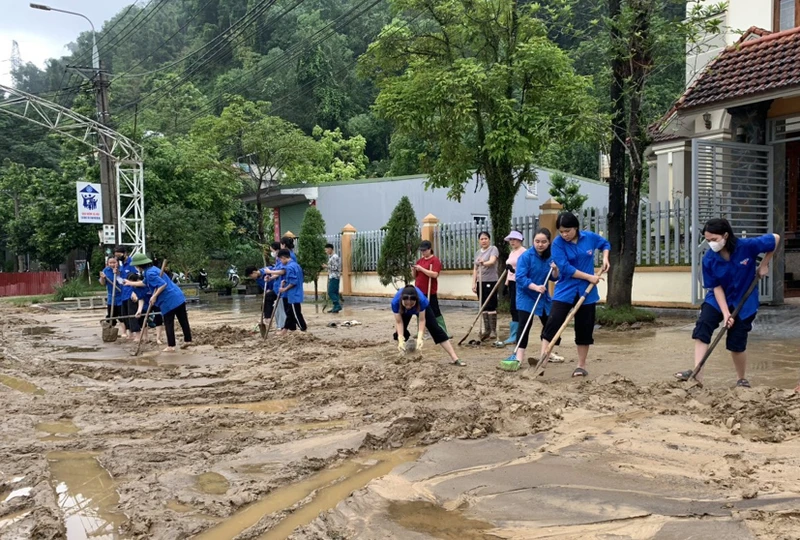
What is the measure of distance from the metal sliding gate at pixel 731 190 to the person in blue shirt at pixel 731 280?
14.5ft

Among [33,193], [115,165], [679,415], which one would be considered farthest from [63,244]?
[679,415]

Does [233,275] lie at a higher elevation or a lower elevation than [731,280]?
lower

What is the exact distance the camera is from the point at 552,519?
132 inches

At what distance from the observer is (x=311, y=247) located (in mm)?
20438

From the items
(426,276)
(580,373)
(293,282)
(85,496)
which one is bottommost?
(85,496)

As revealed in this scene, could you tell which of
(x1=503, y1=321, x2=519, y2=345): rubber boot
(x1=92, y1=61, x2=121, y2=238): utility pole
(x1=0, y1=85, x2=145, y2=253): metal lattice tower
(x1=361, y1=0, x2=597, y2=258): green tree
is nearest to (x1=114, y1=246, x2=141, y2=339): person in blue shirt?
(x1=361, y1=0, x2=597, y2=258): green tree

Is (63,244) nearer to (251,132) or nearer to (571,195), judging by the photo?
(251,132)

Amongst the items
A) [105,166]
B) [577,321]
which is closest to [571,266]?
[577,321]

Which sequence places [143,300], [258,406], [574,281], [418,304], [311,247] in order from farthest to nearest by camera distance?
[311,247], [143,300], [418,304], [574,281], [258,406]

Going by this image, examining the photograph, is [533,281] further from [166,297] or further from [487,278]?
[166,297]

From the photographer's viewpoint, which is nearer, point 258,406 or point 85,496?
point 85,496

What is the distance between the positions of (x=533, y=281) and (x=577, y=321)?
1014 mm

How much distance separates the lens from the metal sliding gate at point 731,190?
10.2 meters

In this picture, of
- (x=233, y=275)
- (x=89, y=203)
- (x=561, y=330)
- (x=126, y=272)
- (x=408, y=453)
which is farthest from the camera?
(x=233, y=275)
